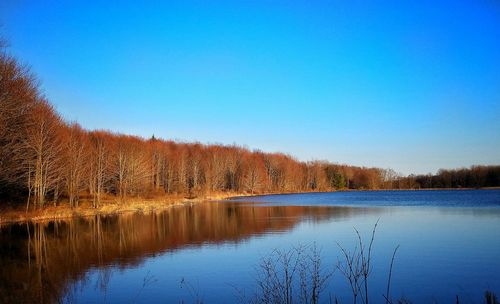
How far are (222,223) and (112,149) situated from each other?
3584 cm

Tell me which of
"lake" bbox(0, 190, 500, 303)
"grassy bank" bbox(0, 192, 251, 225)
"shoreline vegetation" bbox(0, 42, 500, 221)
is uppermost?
"shoreline vegetation" bbox(0, 42, 500, 221)

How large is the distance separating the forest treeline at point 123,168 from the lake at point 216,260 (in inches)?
305

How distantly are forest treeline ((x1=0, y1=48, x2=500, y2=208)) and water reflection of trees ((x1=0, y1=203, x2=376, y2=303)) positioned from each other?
6.69m

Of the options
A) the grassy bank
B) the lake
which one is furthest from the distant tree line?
the lake

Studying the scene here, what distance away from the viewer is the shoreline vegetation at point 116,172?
31.9 meters

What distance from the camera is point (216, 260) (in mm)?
17078

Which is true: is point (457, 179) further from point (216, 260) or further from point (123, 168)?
point (216, 260)

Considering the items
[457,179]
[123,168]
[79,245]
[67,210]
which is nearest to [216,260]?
[79,245]

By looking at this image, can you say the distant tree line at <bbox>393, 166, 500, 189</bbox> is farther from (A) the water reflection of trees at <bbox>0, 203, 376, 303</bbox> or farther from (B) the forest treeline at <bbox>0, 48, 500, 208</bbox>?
(A) the water reflection of trees at <bbox>0, 203, 376, 303</bbox>

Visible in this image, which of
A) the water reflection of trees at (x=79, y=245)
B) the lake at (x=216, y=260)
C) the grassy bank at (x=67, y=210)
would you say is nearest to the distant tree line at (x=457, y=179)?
the grassy bank at (x=67, y=210)

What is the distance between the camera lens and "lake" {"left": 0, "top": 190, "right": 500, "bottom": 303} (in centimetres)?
1193

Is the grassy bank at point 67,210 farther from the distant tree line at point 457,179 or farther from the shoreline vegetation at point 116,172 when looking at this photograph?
the distant tree line at point 457,179

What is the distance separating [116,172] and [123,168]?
119 cm

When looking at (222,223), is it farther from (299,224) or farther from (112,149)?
(112,149)
